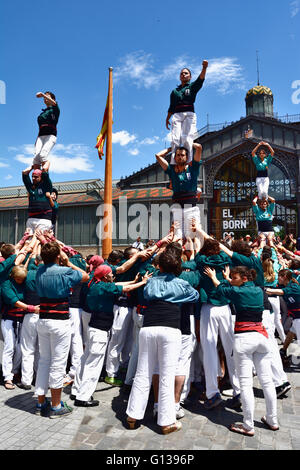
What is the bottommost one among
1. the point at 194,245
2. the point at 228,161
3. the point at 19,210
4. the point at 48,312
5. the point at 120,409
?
the point at 120,409

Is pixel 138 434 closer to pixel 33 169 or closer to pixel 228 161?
pixel 33 169

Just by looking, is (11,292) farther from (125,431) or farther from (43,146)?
Answer: (43,146)

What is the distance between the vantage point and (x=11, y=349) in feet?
17.0

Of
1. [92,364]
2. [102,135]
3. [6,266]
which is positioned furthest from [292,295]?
[102,135]

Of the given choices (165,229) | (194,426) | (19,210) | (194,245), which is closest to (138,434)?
(194,426)

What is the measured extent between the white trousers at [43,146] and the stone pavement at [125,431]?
14.9ft

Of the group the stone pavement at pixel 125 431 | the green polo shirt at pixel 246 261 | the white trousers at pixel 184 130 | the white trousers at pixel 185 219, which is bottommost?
the stone pavement at pixel 125 431

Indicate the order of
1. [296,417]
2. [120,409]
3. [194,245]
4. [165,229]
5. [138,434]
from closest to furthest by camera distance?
1. [138,434]
2. [296,417]
3. [120,409]
4. [194,245]
5. [165,229]

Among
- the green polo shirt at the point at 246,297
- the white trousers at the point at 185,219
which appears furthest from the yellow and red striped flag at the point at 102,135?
the green polo shirt at the point at 246,297

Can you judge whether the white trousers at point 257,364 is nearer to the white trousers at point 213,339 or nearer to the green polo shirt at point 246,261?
the white trousers at point 213,339

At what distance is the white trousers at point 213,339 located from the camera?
4.27 meters

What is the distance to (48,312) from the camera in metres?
4.00

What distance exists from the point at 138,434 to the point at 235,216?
23.4 m
